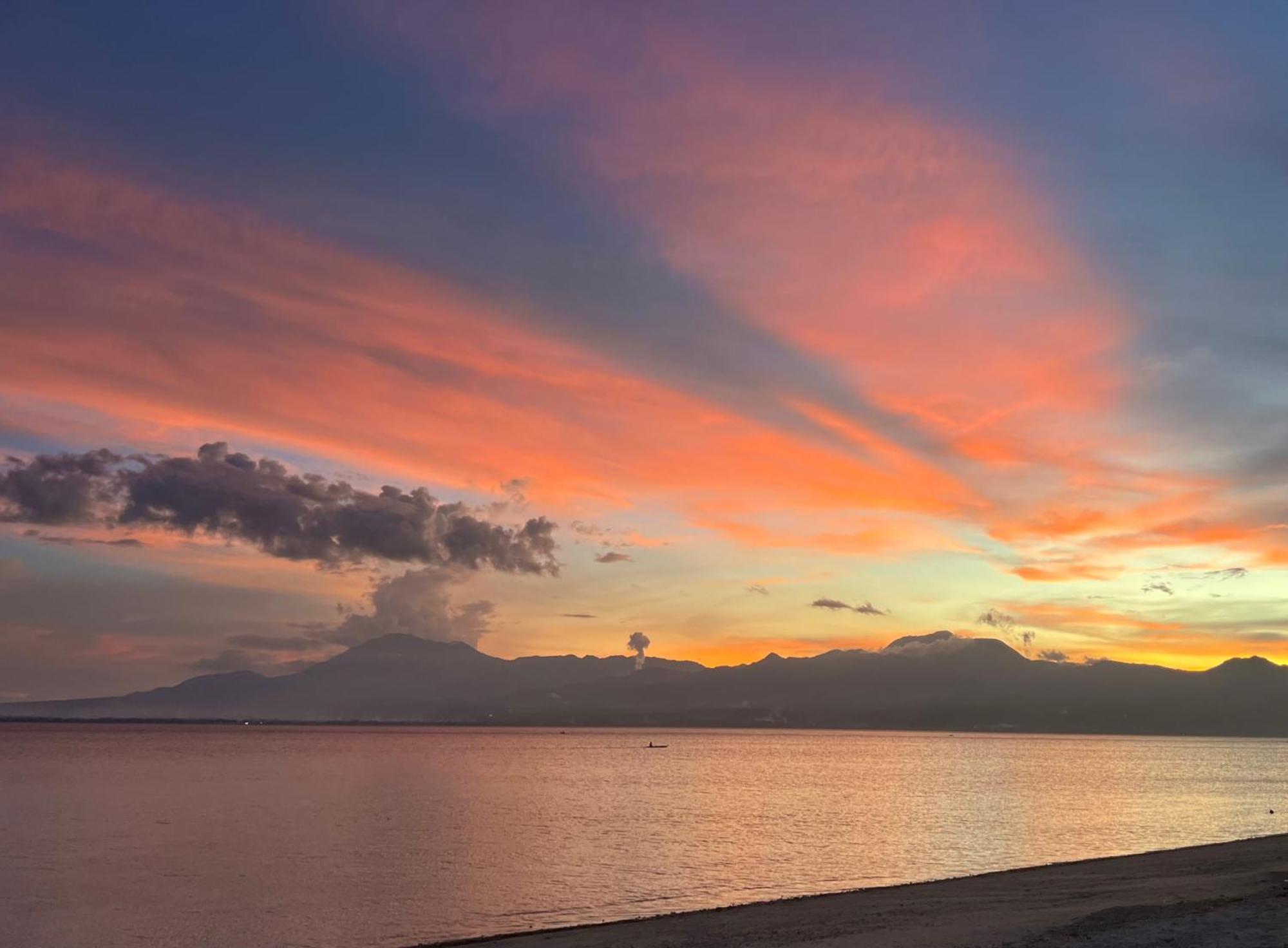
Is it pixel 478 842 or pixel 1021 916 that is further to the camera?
pixel 478 842

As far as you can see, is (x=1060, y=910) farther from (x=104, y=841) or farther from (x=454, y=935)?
(x=104, y=841)

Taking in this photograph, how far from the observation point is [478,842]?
68.4m

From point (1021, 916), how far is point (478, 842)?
144 feet

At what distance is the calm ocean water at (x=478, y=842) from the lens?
43.8 metres

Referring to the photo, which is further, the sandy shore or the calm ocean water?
the calm ocean water

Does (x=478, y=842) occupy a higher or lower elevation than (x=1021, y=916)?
lower

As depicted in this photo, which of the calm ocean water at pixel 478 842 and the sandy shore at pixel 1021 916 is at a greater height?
the sandy shore at pixel 1021 916

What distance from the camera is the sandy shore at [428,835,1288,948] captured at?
84.7 ft

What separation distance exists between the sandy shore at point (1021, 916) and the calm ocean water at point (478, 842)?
6.28 meters

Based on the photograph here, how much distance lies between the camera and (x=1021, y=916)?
3247 cm

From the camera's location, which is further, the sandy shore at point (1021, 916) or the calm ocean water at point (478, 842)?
the calm ocean water at point (478, 842)

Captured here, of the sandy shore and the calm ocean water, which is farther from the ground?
the sandy shore

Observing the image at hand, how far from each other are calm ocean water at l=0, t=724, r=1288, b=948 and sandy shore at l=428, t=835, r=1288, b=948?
6275 mm

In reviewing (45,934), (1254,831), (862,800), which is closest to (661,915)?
(45,934)
